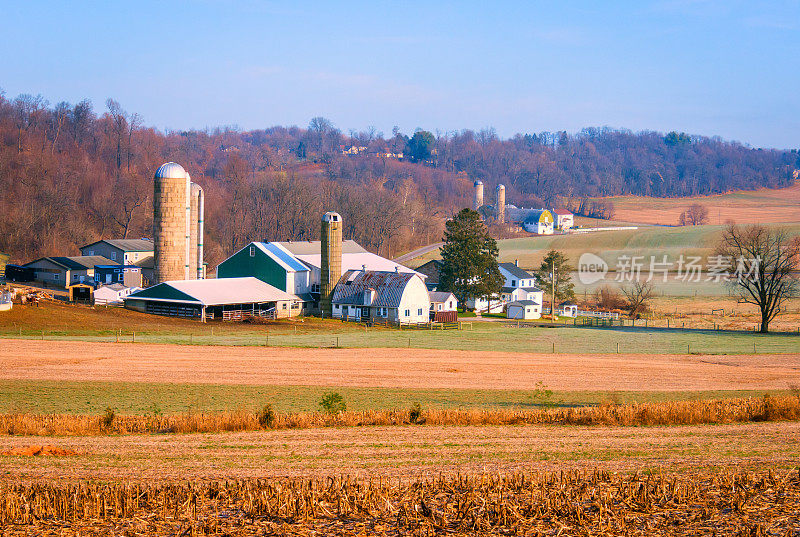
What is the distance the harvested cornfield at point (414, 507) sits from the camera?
11.5 meters

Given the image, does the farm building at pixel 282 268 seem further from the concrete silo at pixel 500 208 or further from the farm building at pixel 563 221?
the farm building at pixel 563 221

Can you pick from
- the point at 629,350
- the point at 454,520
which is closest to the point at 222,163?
the point at 629,350

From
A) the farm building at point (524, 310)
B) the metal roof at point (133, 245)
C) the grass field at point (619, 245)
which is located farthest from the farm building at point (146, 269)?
the grass field at point (619, 245)

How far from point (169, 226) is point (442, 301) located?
22297 millimetres

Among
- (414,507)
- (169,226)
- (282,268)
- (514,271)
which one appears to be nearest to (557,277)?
(514,271)

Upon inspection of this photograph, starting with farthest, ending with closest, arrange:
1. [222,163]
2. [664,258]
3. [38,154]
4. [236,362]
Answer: [222,163], [38,154], [664,258], [236,362]

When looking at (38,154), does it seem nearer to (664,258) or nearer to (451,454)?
(664,258)

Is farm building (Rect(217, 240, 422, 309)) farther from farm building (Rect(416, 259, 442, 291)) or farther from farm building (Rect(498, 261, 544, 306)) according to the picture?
farm building (Rect(498, 261, 544, 306))

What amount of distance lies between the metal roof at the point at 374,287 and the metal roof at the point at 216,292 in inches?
166

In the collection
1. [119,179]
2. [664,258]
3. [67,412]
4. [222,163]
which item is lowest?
[67,412]

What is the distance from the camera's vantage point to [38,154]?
112250 mm

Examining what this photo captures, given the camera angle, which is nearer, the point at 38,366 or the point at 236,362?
the point at 38,366

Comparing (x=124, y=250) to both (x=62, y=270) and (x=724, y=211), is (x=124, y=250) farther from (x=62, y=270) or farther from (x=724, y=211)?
(x=724, y=211)

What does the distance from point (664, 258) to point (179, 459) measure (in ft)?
316
